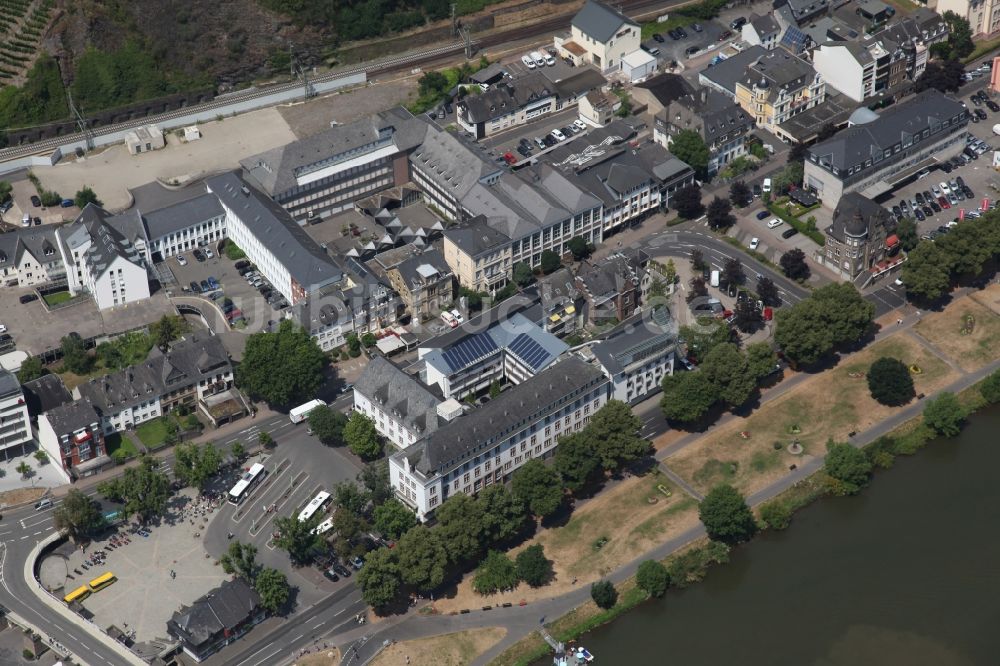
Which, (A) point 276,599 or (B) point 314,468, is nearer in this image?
(A) point 276,599

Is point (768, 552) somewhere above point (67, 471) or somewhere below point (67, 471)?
below

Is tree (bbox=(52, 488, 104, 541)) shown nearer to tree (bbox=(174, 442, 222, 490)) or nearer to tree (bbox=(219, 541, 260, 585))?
tree (bbox=(174, 442, 222, 490))

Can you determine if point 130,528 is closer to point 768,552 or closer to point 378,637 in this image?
point 378,637

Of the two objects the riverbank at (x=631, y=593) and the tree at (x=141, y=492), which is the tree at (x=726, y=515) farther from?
the tree at (x=141, y=492)

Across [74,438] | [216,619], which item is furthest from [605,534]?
[74,438]

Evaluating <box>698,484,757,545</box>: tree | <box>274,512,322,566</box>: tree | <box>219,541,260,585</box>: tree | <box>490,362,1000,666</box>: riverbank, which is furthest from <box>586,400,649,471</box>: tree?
<box>219,541,260,585</box>: tree

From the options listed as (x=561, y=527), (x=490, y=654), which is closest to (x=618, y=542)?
(x=561, y=527)
